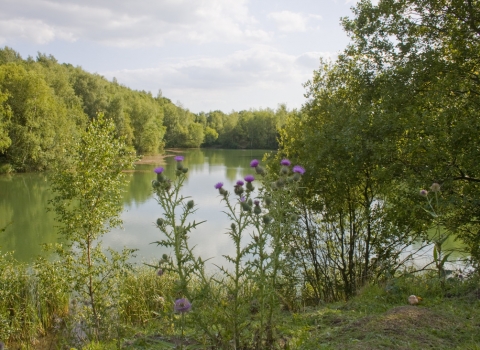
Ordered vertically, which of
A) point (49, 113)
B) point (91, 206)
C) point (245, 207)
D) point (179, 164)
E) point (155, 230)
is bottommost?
point (155, 230)

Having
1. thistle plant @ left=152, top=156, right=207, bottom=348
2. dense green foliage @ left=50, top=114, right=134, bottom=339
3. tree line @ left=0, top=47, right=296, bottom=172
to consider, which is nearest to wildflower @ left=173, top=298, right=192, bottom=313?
thistle plant @ left=152, top=156, right=207, bottom=348

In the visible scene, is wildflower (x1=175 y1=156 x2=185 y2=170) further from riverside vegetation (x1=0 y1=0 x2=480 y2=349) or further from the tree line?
the tree line

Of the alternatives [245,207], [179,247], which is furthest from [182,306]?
[245,207]

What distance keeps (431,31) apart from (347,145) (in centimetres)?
252

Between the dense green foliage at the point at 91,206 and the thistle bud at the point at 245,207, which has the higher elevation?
the thistle bud at the point at 245,207

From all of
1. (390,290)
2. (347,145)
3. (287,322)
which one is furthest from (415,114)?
(287,322)

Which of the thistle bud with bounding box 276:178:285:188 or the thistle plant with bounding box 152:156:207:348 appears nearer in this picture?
the thistle plant with bounding box 152:156:207:348

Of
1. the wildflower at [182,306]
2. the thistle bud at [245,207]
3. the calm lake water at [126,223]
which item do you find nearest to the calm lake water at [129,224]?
the calm lake water at [126,223]

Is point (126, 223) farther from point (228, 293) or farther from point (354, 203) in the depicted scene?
point (228, 293)

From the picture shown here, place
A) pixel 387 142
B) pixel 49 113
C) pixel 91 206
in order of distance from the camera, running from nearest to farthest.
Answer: pixel 387 142 → pixel 91 206 → pixel 49 113

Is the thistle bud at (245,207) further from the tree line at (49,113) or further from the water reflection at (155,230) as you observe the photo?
the tree line at (49,113)

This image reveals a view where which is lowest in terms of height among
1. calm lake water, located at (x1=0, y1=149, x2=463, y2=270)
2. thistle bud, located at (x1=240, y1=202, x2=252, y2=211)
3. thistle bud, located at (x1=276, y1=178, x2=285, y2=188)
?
calm lake water, located at (x1=0, y1=149, x2=463, y2=270)

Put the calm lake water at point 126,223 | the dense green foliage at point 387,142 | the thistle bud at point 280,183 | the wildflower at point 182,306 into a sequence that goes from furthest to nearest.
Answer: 1. the calm lake water at point 126,223
2. the dense green foliage at point 387,142
3. the thistle bud at point 280,183
4. the wildflower at point 182,306

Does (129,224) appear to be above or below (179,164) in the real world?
below
